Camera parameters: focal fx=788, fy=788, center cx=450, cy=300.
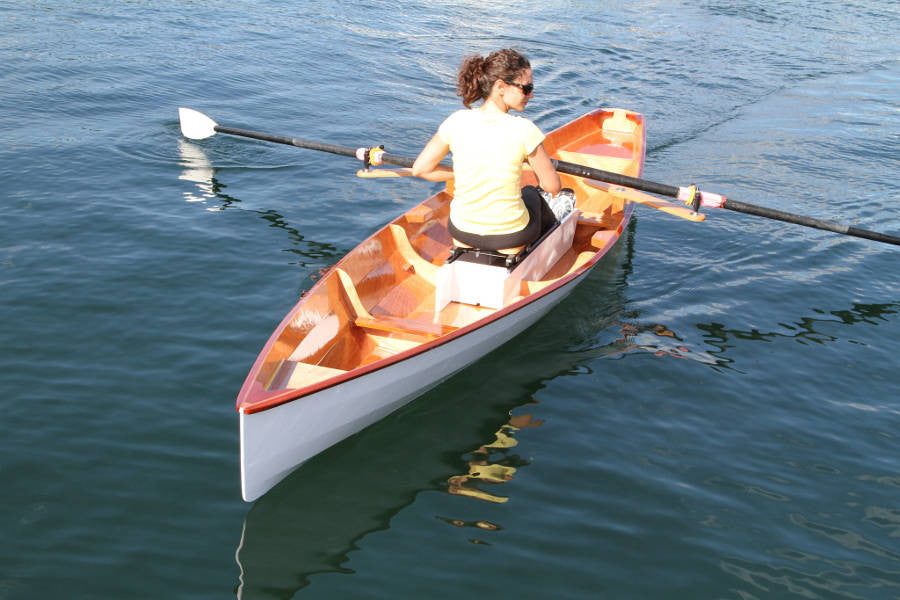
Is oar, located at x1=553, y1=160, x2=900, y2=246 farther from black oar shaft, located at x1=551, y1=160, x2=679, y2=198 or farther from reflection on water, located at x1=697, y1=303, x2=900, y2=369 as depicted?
reflection on water, located at x1=697, y1=303, x2=900, y2=369

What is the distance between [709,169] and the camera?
490 inches

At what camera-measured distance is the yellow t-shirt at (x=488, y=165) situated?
6113mm

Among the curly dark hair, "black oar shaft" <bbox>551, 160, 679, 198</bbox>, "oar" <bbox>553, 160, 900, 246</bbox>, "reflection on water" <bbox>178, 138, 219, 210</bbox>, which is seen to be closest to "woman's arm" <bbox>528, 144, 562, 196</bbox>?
the curly dark hair

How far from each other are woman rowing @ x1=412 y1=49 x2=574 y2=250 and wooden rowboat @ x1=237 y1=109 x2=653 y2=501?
0.35 metres

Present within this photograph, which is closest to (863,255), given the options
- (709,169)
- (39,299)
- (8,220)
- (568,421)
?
(709,169)

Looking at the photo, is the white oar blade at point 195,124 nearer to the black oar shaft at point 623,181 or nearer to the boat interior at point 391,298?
the boat interior at point 391,298

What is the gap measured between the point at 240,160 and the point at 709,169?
723cm

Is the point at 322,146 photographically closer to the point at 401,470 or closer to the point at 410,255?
the point at 410,255

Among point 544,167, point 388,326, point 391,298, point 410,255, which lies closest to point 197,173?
point 410,255

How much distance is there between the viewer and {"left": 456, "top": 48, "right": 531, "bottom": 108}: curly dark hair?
5797 millimetres

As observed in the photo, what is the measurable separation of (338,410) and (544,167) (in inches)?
102

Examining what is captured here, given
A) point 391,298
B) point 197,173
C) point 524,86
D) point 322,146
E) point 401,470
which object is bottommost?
point 401,470

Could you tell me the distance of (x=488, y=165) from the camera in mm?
6324

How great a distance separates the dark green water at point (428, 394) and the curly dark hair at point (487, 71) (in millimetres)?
2446
